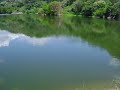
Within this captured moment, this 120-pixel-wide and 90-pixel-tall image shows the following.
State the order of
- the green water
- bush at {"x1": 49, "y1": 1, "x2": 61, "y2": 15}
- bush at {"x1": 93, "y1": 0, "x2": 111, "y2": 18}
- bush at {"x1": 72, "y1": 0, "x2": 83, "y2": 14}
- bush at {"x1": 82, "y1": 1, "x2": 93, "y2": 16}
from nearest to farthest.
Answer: the green water, bush at {"x1": 93, "y1": 0, "x2": 111, "y2": 18}, bush at {"x1": 82, "y1": 1, "x2": 93, "y2": 16}, bush at {"x1": 72, "y1": 0, "x2": 83, "y2": 14}, bush at {"x1": 49, "y1": 1, "x2": 61, "y2": 15}

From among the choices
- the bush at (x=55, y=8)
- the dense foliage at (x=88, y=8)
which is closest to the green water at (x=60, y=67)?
the dense foliage at (x=88, y=8)

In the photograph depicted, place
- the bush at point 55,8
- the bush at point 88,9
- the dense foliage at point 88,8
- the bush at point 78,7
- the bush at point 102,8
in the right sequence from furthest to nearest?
the bush at point 55,8
the bush at point 78,7
the bush at point 88,9
the bush at point 102,8
the dense foliage at point 88,8

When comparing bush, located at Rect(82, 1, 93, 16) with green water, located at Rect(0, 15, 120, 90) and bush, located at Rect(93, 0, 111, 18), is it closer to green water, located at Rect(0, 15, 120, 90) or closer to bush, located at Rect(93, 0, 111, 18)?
bush, located at Rect(93, 0, 111, 18)

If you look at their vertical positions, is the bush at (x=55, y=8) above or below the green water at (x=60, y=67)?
below

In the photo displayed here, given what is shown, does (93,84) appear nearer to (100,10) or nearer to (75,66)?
(75,66)

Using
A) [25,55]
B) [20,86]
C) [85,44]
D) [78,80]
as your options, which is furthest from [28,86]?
[85,44]

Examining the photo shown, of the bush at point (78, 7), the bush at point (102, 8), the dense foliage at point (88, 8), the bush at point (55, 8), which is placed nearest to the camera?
the dense foliage at point (88, 8)

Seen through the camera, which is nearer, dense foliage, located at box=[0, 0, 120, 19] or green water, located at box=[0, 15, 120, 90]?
green water, located at box=[0, 15, 120, 90]

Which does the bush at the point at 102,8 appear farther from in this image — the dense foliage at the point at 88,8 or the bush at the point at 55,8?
the bush at the point at 55,8

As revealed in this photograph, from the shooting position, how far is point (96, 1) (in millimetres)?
87562

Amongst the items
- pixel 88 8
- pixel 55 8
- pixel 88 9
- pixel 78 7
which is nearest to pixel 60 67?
pixel 88 8

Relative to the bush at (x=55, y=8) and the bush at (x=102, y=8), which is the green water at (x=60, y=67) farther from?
the bush at (x=55, y=8)

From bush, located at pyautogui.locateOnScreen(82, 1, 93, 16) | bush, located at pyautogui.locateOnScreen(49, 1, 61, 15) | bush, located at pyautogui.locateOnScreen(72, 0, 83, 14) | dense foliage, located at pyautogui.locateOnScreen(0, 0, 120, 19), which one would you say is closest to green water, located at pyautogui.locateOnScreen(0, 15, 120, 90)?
dense foliage, located at pyautogui.locateOnScreen(0, 0, 120, 19)

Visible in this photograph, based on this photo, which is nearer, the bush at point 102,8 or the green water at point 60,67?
the green water at point 60,67
